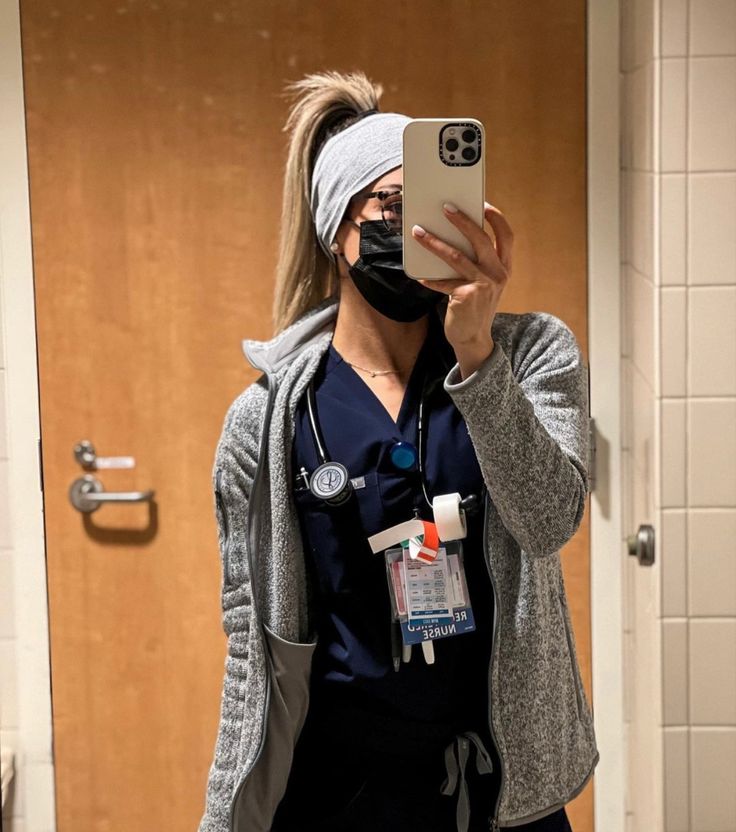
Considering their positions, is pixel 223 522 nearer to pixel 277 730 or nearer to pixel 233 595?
pixel 233 595

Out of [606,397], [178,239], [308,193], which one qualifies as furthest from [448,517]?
[178,239]

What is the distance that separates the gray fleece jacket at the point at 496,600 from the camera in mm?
1393

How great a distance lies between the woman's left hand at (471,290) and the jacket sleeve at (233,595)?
33 cm

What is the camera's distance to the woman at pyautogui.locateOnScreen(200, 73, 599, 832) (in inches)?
55.6

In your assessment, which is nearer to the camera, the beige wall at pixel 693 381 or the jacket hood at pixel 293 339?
the jacket hood at pixel 293 339

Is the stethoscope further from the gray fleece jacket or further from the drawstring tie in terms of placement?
the drawstring tie

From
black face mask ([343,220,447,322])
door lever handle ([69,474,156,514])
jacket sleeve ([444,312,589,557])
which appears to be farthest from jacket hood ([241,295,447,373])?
door lever handle ([69,474,156,514])

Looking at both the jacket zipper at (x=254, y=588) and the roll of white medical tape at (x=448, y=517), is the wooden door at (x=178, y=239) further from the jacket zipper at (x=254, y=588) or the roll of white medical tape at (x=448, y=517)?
the roll of white medical tape at (x=448, y=517)

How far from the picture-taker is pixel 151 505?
2330 mm

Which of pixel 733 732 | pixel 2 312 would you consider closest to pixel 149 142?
pixel 2 312

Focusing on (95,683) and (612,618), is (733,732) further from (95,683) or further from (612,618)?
(95,683)

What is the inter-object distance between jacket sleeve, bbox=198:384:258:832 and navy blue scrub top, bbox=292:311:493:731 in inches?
2.6

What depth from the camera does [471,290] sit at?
127cm

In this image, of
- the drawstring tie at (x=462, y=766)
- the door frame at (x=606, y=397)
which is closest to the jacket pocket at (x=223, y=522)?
the drawstring tie at (x=462, y=766)
